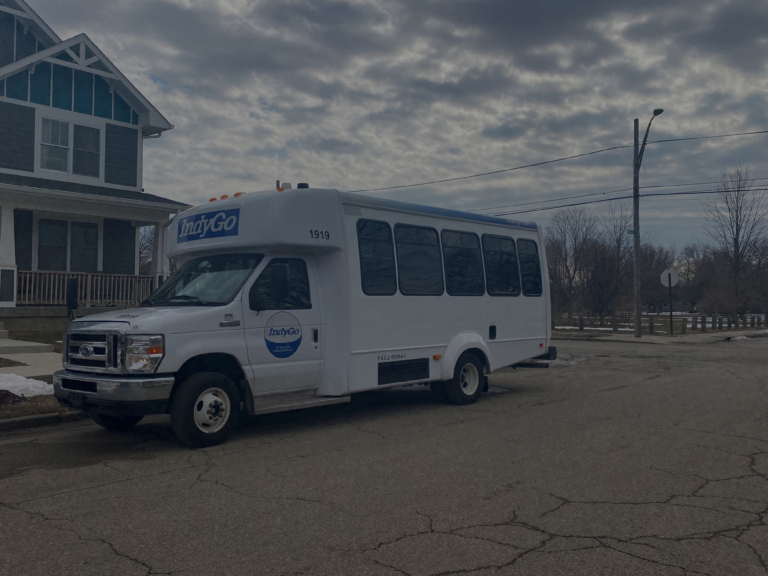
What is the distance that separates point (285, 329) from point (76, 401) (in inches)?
93.2

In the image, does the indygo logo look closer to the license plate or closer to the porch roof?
the license plate

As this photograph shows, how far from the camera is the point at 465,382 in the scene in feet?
34.3

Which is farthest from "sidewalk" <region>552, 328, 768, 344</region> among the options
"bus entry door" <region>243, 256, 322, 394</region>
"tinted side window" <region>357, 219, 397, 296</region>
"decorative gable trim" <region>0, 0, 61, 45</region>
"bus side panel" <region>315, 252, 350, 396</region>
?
"decorative gable trim" <region>0, 0, 61, 45</region>

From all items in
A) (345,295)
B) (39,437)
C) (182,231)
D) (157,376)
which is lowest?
(39,437)

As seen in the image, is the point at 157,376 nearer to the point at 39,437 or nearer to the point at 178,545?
the point at 39,437

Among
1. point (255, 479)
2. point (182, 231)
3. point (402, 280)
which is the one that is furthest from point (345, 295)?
point (255, 479)

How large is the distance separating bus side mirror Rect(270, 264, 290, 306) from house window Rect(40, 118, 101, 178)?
15208 mm

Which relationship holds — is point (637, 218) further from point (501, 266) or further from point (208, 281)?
point (208, 281)

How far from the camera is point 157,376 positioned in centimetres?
672

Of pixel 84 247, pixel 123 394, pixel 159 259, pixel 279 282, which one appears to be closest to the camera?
pixel 123 394

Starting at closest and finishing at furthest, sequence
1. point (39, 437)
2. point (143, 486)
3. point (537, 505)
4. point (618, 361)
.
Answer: point (537, 505), point (143, 486), point (39, 437), point (618, 361)

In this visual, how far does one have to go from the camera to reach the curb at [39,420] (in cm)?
802

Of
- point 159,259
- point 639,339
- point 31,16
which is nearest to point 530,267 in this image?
point 159,259

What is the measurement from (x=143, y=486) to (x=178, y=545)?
1.53 metres
